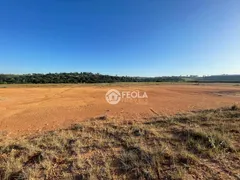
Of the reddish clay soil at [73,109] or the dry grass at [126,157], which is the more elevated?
the dry grass at [126,157]

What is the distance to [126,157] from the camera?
2.77 m

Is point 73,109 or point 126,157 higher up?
point 126,157

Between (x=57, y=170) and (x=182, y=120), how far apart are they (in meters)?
4.78

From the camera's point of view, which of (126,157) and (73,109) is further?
(73,109)

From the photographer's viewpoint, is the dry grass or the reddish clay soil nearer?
the dry grass

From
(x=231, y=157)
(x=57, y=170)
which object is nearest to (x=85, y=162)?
(x=57, y=170)

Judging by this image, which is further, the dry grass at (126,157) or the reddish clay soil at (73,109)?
the reddish clay soil at (73,109)

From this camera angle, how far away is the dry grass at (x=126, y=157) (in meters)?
2.32

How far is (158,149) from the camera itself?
298cm

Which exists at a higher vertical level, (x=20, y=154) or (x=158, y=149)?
(x=158, y=149)

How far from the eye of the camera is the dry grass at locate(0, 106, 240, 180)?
7.61 ft

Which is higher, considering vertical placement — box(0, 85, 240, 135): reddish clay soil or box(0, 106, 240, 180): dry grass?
box(0, 106, 240, 180): dry grass

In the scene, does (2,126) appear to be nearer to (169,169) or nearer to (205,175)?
(169,169)

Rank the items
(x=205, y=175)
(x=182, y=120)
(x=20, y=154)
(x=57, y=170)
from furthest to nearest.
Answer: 1. (x=182, y=120)
2. (x=20, y=154)
3. (x=57, y=170)
4. (x=205, y=175)
